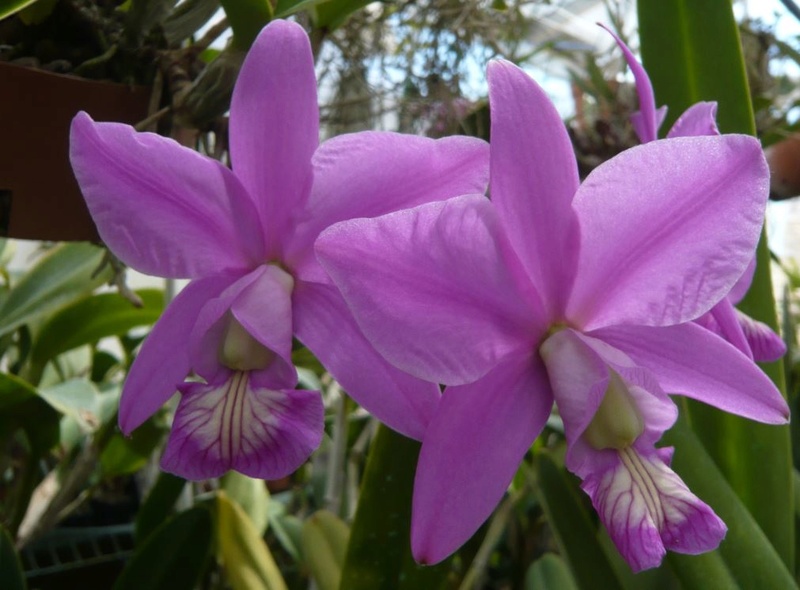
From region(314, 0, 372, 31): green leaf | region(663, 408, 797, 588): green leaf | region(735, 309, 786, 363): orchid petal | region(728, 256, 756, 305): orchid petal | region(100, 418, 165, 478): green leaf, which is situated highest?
region(314, 0, 372, 31): green leaf

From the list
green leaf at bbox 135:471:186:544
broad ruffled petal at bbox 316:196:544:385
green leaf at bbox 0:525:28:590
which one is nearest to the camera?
broad ruffled petal at bbox 316:196:544:385

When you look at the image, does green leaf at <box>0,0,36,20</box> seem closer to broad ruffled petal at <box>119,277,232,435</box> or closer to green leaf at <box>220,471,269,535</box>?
broad ruffled petal at <box>119,277,232,435</box>

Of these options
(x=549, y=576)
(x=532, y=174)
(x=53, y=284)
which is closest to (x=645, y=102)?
(x=532, y=174)

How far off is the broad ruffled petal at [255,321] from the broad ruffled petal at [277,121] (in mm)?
34

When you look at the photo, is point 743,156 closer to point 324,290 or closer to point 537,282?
point 537,282

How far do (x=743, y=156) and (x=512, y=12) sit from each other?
78 centimetres

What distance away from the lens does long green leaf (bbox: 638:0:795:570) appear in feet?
1.98

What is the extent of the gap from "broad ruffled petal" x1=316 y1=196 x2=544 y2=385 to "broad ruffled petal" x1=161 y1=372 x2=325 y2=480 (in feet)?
0.30

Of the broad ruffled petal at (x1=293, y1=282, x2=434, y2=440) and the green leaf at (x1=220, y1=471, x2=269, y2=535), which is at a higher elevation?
the broad ruffled petal at (x1=293, y1=282, x2=434, y2=440)

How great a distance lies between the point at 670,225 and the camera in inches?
14.0

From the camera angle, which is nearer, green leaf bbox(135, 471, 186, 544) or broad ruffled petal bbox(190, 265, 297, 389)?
broad ruffled petal bbox(190, 265, 297, 389)

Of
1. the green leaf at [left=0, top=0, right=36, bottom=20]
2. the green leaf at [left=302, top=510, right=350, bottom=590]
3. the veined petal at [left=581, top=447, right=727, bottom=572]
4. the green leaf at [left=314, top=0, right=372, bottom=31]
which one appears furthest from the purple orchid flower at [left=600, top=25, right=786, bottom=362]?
the green leaf at [left=302, top=510, right=350, bottom=590]

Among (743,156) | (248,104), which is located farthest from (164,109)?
(743,156)

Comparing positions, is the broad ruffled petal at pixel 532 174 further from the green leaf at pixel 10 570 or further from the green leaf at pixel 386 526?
the green leaf at pixel 10 570
